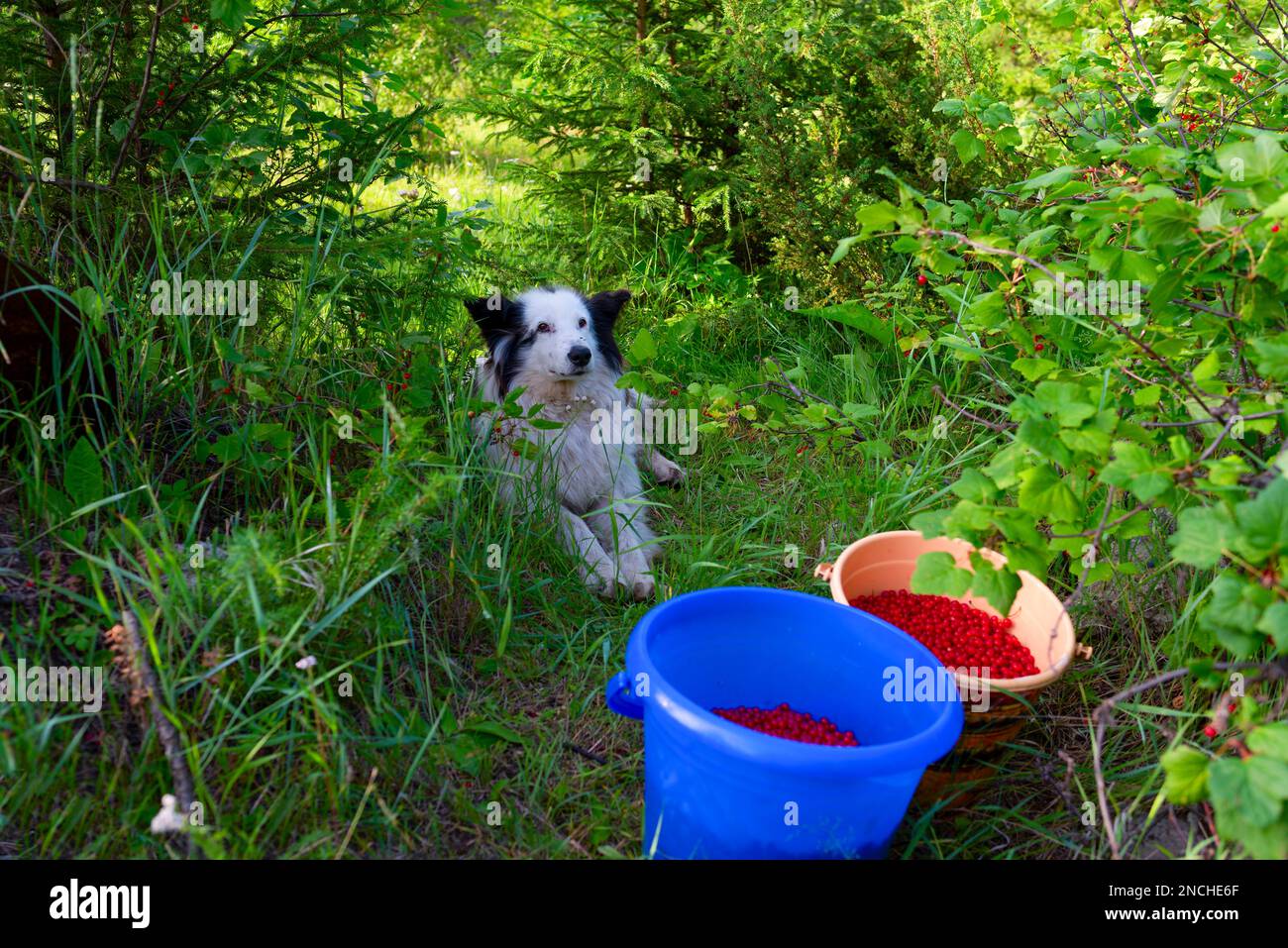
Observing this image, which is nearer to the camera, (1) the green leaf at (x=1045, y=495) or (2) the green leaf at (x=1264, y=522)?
(2) the green leaf at (x=1264, y=522)

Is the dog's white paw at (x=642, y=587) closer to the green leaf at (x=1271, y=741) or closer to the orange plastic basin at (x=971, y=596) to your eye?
the orange plastic basin at (x=971, y=596)

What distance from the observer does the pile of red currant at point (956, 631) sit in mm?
2260

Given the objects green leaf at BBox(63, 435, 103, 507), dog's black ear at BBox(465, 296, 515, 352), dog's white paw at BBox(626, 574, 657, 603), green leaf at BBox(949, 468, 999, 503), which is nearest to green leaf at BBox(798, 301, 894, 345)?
dog's black ear at BBox(465, 296, 515, 352)

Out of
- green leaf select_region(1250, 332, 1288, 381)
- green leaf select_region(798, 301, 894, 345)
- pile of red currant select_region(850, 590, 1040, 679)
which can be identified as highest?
green leaf select_region(1250, 332, 1288, 381)

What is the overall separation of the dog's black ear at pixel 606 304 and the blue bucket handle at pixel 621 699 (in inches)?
74.7

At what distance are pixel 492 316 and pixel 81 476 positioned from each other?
155 centimetres

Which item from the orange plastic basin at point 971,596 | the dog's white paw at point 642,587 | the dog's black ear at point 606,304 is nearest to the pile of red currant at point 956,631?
the orange plastic basin at point 971,596

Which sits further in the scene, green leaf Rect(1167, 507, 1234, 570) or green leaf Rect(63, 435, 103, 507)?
green leaf Rect(63, 435, 103, 507)

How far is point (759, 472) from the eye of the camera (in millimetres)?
3584

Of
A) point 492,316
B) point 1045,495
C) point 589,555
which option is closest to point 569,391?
point 492,316

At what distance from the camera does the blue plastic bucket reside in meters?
1.61

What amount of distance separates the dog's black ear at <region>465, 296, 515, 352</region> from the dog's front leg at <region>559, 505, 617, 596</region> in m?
0.82

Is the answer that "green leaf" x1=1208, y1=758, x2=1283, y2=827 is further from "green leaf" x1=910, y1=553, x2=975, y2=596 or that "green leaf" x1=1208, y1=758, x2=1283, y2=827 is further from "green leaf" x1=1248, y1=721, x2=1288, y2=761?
"green leaf" x1=910, y1=553, x2=975, y2=596

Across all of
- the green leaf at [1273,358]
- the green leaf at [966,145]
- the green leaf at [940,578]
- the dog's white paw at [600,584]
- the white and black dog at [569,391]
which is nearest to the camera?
the green leaf at [1273,358]
